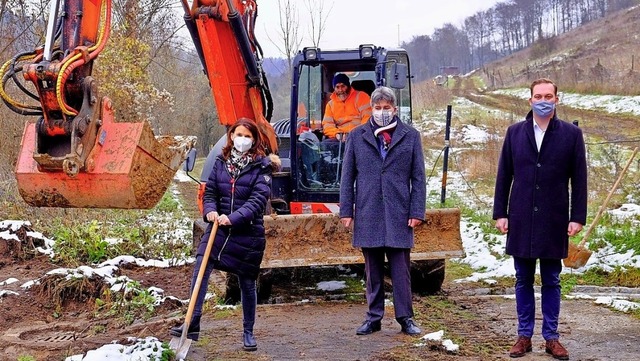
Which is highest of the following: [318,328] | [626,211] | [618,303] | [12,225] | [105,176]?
[105,176]

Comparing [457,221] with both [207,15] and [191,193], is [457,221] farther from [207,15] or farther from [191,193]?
[191,193]

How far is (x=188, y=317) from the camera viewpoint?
16.4 ft

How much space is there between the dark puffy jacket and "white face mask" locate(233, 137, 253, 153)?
0.12m

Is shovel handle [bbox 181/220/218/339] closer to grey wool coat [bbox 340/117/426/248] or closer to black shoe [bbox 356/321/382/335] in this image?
grey wool coat [bbox 340/117/426/248]

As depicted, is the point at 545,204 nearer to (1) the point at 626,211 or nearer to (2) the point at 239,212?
(2) the point at 239,212

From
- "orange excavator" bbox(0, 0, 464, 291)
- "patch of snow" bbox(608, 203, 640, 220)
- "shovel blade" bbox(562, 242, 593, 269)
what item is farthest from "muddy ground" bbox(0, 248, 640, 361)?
"patch of snow" bbox(608, 203, 640, 220)

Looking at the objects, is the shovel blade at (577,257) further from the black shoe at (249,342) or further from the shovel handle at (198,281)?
the shovel handle at (198,281)

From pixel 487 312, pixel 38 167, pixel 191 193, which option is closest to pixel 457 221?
pixel 487 312

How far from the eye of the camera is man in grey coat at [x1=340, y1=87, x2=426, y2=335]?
572 centimetres

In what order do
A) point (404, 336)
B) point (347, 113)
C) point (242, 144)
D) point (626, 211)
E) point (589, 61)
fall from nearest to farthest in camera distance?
point (242, 144) → point (404, 336) → point (347, 113) → point (626, 211) → point (589, 61)

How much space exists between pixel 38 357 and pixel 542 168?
4028 millimetres

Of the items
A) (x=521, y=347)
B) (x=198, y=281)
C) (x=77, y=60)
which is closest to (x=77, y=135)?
(x=77, y=60)

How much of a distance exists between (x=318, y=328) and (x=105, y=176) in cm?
218

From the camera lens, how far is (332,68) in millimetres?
8859
